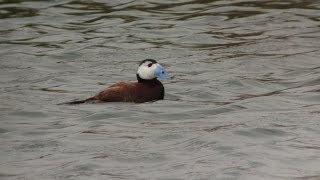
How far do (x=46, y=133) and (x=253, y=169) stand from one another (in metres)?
2.63

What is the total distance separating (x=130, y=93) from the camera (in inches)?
486

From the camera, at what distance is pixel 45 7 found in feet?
64.1

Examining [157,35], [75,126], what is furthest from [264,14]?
[75,126]

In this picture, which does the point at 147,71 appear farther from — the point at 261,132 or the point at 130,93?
the point at 261,132

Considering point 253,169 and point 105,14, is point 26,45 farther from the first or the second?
point 253,169

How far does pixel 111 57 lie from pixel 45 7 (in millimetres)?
4178

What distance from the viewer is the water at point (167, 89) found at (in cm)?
945

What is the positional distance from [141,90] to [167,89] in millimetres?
1128

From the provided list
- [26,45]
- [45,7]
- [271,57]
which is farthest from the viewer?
[45,7]

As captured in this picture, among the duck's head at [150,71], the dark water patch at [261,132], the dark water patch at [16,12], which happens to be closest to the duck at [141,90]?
the duck's head at [150,71]

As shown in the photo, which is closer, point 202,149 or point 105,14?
point 202,149

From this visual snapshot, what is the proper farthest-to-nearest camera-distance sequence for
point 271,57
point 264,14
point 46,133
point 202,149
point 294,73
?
point 264,14 → point 271,57 → point 294,73 → point 46,133 → point 202,149

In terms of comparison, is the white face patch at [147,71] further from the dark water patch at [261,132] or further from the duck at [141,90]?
the dark water patch at [261,132]

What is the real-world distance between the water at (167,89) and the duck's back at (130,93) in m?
0.11
